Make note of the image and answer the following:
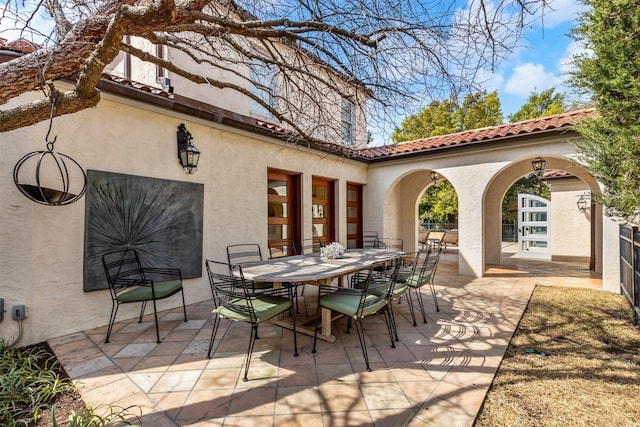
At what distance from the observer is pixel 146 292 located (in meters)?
3.50

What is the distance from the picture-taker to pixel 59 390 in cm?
237

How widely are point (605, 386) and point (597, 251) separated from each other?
21.4ft

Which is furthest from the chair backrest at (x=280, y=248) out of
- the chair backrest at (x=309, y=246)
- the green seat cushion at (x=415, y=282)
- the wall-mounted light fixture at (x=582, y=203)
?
the wall-mounted light fixture at (x=582, y=203)

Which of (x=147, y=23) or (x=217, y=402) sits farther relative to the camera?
(x=217, y=402)

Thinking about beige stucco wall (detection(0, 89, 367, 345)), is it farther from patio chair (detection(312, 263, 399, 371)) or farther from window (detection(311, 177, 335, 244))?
patio chair (detection(312, 263, 399, 371))

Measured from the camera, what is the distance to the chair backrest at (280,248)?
6.01 m

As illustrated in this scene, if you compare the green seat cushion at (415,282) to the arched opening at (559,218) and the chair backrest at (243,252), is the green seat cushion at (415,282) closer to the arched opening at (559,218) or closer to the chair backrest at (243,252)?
the chair backrest at (243,252)

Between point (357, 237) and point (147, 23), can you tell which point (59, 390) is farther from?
point (357, 237)

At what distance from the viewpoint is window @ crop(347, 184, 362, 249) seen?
8.26 meters

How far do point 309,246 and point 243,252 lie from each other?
119 cm

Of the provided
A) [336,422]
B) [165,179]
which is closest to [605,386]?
[336,422]

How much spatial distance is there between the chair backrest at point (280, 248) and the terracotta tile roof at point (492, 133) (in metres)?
3.49

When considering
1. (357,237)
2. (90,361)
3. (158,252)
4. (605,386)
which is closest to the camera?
(605,386)

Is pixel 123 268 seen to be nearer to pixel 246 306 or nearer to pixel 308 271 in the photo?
pixel 246 306
